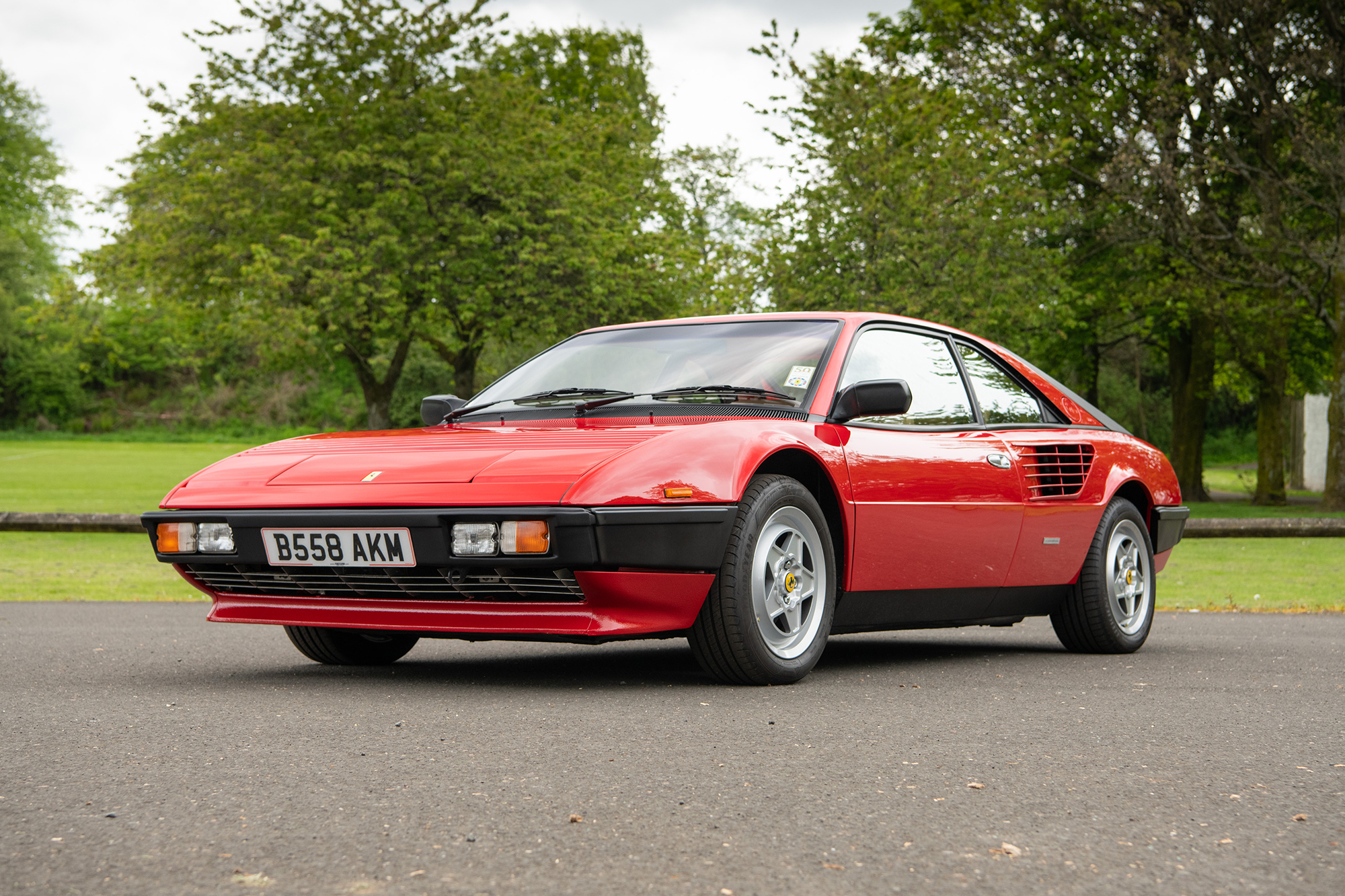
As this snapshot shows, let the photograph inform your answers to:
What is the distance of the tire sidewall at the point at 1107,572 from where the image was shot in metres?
6.18

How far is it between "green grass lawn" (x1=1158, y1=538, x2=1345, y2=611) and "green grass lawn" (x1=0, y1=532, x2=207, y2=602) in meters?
7.70

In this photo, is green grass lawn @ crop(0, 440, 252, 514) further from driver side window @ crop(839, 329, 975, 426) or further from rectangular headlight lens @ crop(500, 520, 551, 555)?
rectangular headlight lens @ crop(500, 520, 551, 555)

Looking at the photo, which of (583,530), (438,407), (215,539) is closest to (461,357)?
(438,407)

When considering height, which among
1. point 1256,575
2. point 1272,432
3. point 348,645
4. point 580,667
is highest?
point 348,645

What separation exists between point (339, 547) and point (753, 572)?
4.29ft

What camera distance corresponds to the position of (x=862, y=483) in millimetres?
4988

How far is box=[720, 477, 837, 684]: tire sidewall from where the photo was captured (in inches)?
172

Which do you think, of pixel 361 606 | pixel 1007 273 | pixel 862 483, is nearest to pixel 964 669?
pixel 862 483

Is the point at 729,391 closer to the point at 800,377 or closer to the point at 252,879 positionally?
the point at 800,377

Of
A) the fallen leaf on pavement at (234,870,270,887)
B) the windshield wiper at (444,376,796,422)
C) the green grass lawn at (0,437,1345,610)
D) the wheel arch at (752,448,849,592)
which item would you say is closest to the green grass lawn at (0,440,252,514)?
the green grass lawn at (0,437,1345,610)

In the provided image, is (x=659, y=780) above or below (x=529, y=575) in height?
below

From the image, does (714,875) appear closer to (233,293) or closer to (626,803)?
(626,803)

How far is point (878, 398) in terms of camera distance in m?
Result: 4.90

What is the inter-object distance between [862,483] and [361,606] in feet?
5.86
